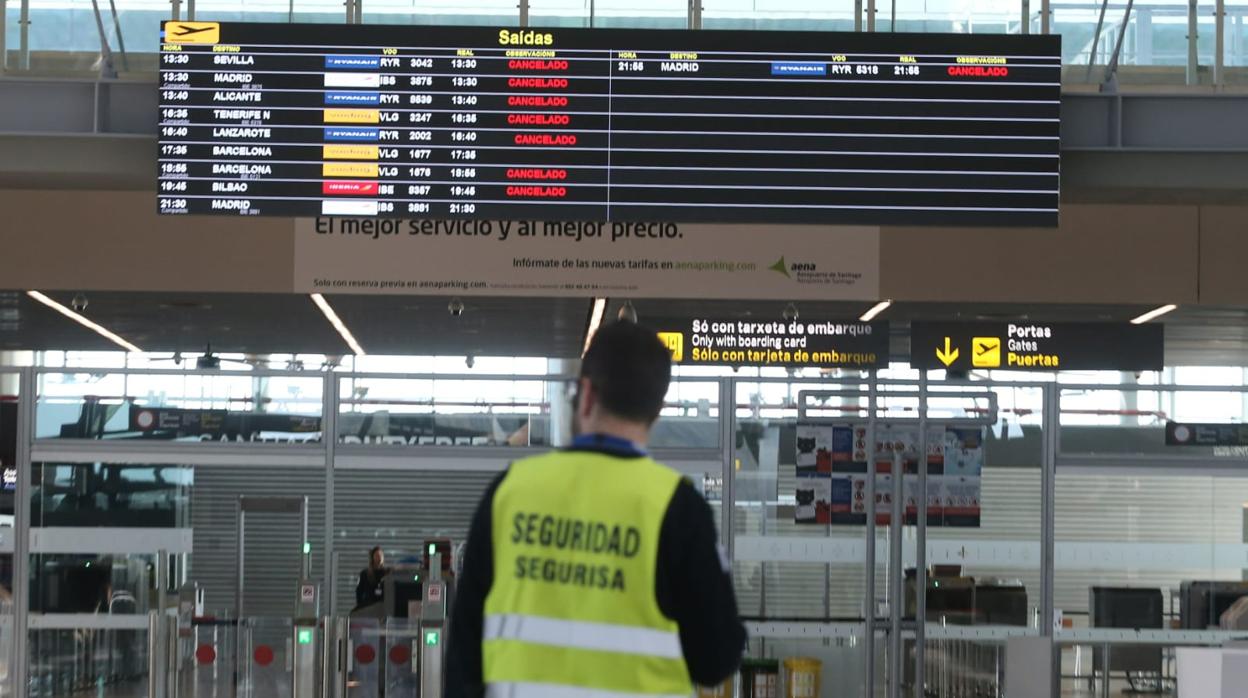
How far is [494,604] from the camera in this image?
276 cm

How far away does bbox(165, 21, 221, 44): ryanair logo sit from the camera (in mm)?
7059

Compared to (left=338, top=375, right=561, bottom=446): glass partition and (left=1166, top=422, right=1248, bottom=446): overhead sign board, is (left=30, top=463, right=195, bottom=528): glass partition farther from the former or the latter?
(left=1166, top=422, right=1248, bottom=446): overhead sign board

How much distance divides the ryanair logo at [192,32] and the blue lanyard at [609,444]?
4.79 meters

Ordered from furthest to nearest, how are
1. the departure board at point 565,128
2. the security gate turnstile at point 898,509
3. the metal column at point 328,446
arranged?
the metal column at point 328,446
the security gate turnstile at point 898,509
the departure board at point 565,128

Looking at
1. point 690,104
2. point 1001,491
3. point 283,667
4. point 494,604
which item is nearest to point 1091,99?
point 690,104

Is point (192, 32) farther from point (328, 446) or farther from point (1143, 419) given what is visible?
point (1143, 419)

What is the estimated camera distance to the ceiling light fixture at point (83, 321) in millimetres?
10312

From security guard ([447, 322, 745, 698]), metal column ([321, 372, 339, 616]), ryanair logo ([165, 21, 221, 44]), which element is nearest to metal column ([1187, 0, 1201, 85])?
metal column ([321, 372, 339, 616])

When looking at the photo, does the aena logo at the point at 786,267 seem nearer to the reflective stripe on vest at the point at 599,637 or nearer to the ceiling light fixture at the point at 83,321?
the ceiling light fixture at the point at 83,321

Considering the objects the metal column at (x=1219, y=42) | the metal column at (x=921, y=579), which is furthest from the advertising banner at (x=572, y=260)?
the metal column at (x=1219, y=42)

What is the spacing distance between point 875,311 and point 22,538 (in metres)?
4.99

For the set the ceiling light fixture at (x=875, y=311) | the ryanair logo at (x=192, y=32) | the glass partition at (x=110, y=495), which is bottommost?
the glass partition at (x=110, y=495)

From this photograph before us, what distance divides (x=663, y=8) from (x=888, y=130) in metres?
2.29

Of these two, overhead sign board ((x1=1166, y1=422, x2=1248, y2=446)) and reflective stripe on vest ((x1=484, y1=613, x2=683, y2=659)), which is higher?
overhead sign board ((x1=1166, y1=422, x2=1248, y2=446))
